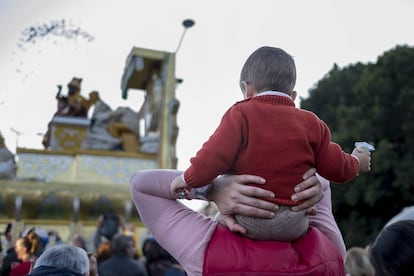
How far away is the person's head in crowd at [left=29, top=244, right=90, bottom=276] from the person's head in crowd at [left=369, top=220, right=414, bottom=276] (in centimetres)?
123

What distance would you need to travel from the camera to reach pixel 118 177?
11117mm

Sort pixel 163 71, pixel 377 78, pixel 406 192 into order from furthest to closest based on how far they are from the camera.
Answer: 1. pixel 377 78
2. pixel 406 192
3. pixel 163 71

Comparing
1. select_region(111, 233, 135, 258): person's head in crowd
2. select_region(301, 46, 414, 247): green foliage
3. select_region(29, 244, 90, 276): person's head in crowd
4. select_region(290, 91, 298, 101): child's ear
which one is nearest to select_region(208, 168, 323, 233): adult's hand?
select_region(290, 91, 298, 101): child's ear

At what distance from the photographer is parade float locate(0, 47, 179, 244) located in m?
10.2

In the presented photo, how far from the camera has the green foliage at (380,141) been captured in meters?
17.1

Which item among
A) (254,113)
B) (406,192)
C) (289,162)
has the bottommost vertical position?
(406,192)

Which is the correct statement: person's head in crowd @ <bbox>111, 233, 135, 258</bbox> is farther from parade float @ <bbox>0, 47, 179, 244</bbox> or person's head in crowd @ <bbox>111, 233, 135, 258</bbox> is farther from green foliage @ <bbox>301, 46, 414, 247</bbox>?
green foliage @ <bbox>301, 46, 414, 247</bbox>

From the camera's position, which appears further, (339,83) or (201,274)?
(339,83)

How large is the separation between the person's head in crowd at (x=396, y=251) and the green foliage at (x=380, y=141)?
15929 mm

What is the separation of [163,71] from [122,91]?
263 cm

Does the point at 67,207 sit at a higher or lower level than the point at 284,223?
lower

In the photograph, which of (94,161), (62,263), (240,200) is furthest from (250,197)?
(94,161)

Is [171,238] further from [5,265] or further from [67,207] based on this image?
[67,207]

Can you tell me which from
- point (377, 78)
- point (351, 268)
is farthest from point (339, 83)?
point (351, 268)
